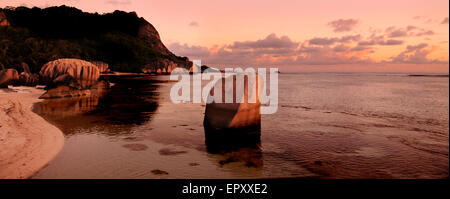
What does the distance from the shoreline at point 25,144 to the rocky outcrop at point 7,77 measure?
14.8 meters

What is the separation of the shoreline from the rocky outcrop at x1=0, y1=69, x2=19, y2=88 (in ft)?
48.6

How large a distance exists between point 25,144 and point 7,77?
71.2ft

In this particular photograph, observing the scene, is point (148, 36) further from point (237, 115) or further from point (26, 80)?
point (237, 115)

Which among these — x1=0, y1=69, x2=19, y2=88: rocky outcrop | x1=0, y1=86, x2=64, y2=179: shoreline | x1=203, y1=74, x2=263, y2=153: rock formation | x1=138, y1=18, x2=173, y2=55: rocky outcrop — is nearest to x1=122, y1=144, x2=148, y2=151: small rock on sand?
x1=0, y1=86, x2=64, y2=179: shoreline

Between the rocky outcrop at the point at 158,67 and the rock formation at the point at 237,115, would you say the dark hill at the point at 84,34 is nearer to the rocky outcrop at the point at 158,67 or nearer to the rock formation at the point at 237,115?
the rocky outcrop at the point at 158,67
